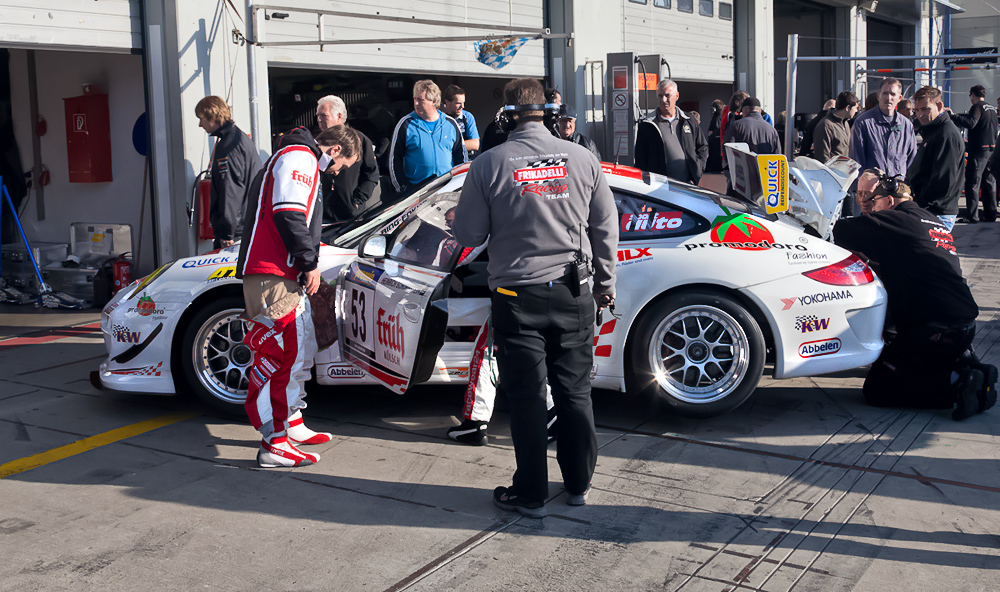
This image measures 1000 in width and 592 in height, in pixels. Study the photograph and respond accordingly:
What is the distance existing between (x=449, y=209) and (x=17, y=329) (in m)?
4.90

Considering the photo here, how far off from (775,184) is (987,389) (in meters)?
1.67

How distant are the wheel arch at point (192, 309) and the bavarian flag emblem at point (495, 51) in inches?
305

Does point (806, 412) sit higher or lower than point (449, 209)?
lower

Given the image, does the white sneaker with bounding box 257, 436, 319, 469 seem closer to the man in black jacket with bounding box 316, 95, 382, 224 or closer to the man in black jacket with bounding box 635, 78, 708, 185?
the man in black jacket with bounding box 316, 95, 382, 224

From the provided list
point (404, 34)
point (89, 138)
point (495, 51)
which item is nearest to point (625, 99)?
point (495, 51)

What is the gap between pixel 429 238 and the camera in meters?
4.96

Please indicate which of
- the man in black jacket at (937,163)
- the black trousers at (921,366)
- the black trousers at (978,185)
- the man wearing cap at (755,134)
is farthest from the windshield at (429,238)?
the black trousers at (978,185)

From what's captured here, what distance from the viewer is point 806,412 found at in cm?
529

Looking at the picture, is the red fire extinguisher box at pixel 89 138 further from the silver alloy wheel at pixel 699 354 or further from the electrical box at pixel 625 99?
the silver alloy wheel at pixel 699 354

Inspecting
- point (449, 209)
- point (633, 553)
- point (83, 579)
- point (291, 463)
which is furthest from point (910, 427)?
point (83, 579)

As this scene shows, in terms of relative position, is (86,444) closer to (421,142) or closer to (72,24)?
(421,142)

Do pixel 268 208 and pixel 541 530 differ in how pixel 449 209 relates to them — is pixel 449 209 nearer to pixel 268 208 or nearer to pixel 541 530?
pixel 268 208

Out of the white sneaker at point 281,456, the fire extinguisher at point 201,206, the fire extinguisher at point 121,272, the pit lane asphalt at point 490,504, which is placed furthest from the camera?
the fire extinguisher at point 121,272

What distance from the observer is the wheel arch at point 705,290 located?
493 cm
